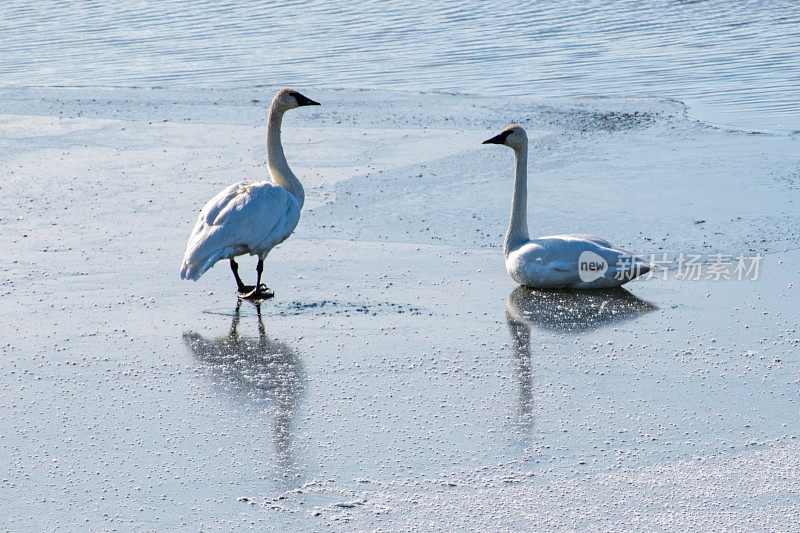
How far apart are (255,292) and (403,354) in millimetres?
1376

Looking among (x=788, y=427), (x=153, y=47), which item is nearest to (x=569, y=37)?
(x=153, y=47)

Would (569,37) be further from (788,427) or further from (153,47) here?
(788,427)

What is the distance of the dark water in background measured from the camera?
14078mm

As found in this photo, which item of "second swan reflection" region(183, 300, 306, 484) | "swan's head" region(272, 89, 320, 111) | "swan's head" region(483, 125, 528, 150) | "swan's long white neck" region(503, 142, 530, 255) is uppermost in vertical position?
"swan's head" region(272, 89, 320, 111)

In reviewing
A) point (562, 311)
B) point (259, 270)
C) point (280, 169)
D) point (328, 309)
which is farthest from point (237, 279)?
point (562, 311)

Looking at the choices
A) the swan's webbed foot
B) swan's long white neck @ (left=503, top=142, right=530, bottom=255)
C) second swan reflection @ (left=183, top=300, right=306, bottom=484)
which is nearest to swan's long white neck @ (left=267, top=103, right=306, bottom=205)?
the swan's webbed foot

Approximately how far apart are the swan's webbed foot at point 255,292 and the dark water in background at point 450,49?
6674 millimetres

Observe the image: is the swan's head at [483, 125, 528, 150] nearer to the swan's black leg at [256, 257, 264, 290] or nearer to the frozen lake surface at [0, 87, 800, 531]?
the frozen lake surface at [0, 87, 800, 531]

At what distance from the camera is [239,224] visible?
6.46m

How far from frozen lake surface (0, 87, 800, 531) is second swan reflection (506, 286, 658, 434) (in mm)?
25

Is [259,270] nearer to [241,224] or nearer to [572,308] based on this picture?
[241,224]

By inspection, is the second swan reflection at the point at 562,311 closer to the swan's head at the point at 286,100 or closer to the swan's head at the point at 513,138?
the swan's head at the point at 513,138

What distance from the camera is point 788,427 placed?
15.4ft

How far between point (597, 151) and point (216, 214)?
485 centimetres
